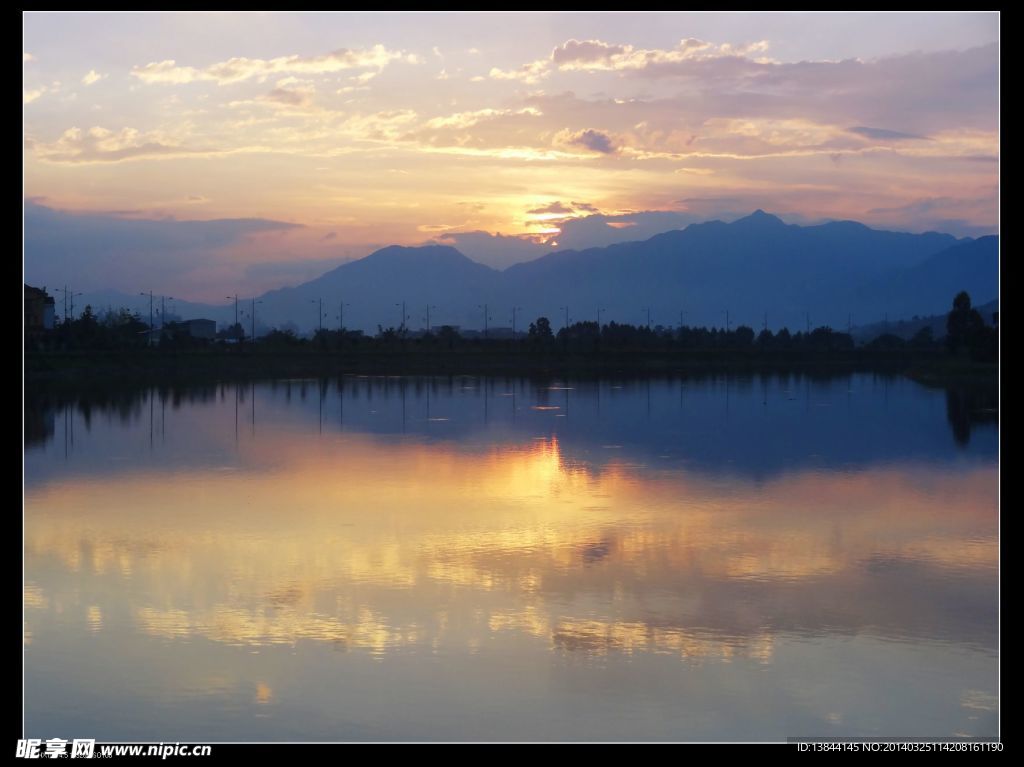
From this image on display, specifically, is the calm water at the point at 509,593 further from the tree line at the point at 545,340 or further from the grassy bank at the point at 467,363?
the tree line at the point at 545,340

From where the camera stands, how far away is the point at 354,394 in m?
47.9

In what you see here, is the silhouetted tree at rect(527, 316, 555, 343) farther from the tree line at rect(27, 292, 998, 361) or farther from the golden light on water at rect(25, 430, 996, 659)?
the golden light on water at rect(25, 430, 996, 659)

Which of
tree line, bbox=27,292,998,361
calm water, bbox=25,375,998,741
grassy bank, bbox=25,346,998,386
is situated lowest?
calm water, bbox=25,375,998,741

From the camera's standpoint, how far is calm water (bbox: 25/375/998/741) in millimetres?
8297

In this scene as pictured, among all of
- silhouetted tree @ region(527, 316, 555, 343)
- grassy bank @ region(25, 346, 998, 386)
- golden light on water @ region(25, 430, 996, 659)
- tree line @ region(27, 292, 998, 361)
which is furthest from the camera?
silhouetted tree @ region(527, 316, 555, 343)

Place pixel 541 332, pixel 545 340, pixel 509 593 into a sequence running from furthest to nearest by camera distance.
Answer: pixel 541 332
pixel 545 340
pixel 509 593

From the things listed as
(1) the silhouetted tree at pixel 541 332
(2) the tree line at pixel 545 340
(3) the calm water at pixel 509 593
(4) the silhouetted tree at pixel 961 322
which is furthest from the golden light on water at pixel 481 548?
(1) the silhouetted tree at pixel 541 332

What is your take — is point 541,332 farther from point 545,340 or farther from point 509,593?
point 509,593

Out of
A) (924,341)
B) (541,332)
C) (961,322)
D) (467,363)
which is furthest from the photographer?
(924,341)

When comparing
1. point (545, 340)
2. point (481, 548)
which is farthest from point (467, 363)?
point (481, 548)

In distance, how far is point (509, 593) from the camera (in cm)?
1130

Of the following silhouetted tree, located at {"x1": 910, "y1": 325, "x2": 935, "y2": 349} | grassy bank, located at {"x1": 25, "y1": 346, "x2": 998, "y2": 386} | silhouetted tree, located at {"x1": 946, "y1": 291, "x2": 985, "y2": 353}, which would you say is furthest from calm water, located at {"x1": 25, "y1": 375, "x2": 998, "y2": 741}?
silhouetted tree, located at {"x1": 910, "y1": 325, "x2": 935, "y2": 349}

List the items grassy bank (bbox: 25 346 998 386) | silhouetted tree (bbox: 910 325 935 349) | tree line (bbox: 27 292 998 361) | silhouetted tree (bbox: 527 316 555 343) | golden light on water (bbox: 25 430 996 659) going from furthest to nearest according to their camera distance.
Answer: silhouetted tree (bbox: 910 325 935 349), silhouetted tree (bbox: 527 316 555 343), tree line (bbox: 27 292 998 361), grassy bank (bbox: 25 346 998 386), golden light on water (bbox: 25 430 996 659)
